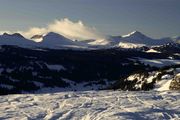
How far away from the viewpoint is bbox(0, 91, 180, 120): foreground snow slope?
1405 inches

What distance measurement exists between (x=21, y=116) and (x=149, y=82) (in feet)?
174

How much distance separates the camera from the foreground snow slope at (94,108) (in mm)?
35688

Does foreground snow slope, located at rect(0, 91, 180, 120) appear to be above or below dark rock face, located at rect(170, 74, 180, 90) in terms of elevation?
below

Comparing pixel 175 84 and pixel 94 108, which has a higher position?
pixel 175 84

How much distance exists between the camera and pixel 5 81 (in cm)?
15500

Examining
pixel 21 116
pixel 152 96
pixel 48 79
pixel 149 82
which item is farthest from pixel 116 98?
pixel 48 79

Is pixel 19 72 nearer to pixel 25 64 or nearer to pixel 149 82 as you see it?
pixel 25 64

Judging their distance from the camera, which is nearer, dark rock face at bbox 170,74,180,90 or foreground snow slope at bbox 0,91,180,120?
foreground snow slope at bbox 0,91,180,120

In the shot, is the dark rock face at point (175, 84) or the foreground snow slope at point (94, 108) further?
the dark rock face at point (175, 84)

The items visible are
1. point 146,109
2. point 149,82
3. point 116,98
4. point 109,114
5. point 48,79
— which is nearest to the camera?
point 109,114

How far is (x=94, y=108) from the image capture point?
1582 inches

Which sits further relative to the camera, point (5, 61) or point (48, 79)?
point (5, 61)

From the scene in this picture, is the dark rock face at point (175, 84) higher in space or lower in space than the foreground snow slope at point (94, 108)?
higher

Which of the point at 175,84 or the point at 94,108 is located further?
the point at 175,84
